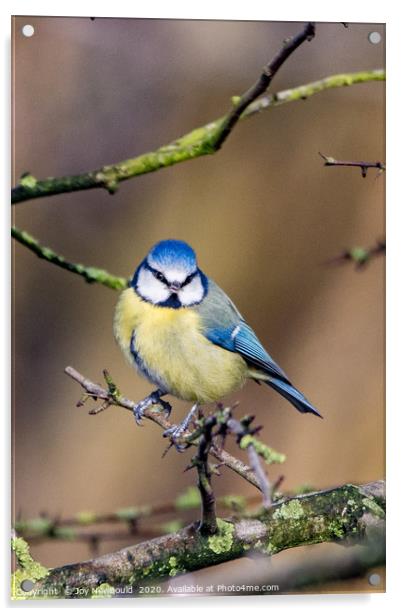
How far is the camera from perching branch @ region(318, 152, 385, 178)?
1849 millimetres

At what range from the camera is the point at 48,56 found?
6.13ft

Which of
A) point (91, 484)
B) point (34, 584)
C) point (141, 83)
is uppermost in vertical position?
point (141, 83)

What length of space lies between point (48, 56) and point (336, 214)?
774mm

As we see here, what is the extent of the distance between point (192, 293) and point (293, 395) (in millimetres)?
340

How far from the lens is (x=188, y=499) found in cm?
184

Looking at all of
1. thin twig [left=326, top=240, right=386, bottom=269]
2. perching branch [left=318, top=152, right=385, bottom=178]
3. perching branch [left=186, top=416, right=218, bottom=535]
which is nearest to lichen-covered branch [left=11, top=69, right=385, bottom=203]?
perching branch [left=318, top=152, right=385, bottom=178]

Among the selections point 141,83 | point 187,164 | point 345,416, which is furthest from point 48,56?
point 345,416

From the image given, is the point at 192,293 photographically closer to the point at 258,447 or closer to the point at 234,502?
the point at 234,502

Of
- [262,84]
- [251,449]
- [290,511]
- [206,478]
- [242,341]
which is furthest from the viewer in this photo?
[242,341]

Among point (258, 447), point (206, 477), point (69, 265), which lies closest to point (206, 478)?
point (206, 477)

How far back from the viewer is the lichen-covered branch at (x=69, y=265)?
183cm

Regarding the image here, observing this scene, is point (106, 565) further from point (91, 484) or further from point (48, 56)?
point (48, 56)

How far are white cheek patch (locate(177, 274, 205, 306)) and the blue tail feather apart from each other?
0.86 ft

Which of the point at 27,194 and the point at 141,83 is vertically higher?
the point at 141,83
